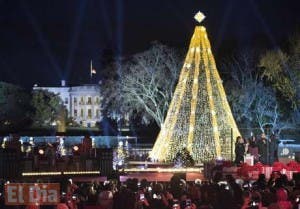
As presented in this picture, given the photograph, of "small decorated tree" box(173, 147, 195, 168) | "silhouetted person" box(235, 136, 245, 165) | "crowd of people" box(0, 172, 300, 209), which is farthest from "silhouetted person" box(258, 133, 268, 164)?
"crowd of people" box(0, 172, 300, 209)

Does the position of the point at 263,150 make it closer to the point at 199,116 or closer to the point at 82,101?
the point at 199,116

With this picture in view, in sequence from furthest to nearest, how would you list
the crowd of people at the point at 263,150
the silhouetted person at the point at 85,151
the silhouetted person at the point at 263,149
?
the silhouetted person at the point at 263,149
the crowd of people at the point at 263,150
the silhouetted person at the point at 85,151

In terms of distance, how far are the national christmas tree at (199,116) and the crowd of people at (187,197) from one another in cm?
1281

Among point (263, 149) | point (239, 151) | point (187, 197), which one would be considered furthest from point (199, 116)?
point (187, 197)

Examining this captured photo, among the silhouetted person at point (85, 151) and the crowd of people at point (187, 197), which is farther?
the silhouetted person at point (85, 151)

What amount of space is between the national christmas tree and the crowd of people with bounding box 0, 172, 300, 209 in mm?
12807

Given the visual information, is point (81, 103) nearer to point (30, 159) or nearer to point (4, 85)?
point (4, 85)

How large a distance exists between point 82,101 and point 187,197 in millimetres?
114501

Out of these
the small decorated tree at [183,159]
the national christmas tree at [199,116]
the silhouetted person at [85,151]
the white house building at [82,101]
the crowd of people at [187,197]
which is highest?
the white house building at [82,101]

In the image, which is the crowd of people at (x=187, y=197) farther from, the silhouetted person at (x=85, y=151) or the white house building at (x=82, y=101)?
the white house building at (x=82, y=101)

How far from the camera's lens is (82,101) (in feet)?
416

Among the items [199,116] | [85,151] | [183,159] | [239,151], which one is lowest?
[183,159]

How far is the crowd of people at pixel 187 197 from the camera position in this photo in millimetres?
12305

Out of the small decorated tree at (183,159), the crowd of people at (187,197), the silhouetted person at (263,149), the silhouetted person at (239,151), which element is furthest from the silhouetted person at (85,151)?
the crowd of people at (187,197)
